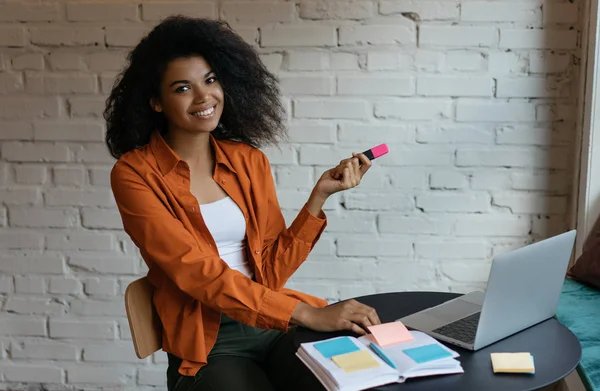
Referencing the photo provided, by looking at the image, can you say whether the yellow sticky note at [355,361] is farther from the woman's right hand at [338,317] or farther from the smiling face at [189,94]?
the smiling face at [189,94]

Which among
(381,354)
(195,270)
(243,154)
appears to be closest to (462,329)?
(381,354)

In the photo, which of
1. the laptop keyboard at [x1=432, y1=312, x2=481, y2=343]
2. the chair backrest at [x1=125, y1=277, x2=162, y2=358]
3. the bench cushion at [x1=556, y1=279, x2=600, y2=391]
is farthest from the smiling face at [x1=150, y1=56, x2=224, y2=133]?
the bench cushion at [x1=556, y1=279, x2=600, y2=391]

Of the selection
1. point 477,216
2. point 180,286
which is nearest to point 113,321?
point 180,286

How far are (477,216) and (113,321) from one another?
52.6 inches

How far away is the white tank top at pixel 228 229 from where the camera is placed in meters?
1.55

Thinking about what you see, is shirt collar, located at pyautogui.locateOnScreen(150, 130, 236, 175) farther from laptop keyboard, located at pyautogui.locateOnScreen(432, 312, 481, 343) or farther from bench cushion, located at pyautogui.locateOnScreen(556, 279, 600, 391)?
bench cushion, located at pyautogui.locateOnScreen(556, 279, 600, 391)

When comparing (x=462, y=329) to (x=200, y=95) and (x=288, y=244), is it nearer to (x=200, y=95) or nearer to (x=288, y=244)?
(x=288, y=244)

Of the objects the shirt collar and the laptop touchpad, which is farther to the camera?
the shirt collar

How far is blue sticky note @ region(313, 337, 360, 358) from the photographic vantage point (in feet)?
3.91

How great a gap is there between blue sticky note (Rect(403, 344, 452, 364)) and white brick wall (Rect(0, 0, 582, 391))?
3.24 feet

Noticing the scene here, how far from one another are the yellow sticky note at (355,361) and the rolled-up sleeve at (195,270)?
0.24m

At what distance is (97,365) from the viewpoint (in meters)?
2.37

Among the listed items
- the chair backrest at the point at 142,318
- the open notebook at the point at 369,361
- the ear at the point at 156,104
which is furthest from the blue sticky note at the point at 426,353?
the ear at the point at 156,104

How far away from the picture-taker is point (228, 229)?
5.14ft
